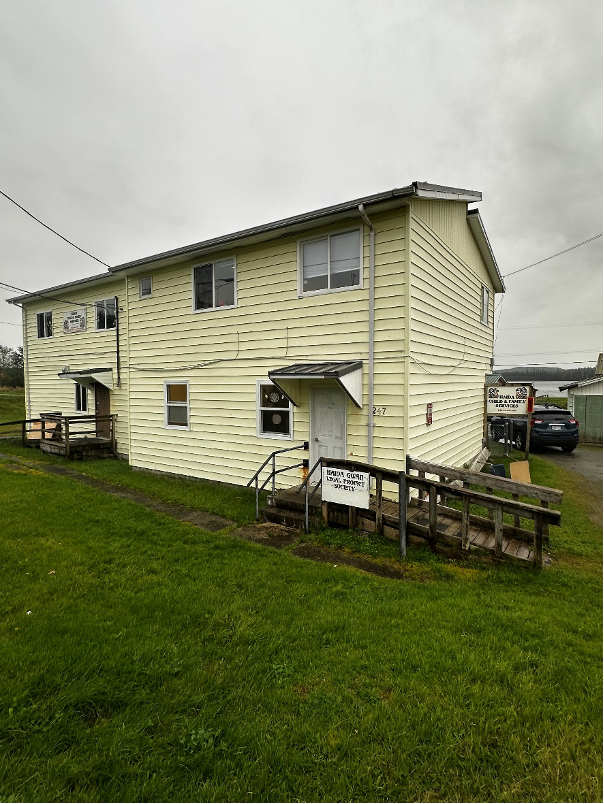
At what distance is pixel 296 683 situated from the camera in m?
2.98

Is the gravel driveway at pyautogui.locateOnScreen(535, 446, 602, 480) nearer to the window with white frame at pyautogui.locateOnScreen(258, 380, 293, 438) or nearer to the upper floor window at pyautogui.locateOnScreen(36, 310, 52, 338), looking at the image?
the window with white frame at pyautogui.locateOnScreen(258, 380, 293, 438)

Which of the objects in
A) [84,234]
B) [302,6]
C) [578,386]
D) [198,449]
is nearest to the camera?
[578,386]

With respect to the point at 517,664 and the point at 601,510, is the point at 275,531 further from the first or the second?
the point at 601,510

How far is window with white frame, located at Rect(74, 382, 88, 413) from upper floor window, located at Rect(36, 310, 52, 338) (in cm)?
279

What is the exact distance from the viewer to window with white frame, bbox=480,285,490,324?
40.8ft

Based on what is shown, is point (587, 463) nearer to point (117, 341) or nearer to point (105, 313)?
point (117, 341)

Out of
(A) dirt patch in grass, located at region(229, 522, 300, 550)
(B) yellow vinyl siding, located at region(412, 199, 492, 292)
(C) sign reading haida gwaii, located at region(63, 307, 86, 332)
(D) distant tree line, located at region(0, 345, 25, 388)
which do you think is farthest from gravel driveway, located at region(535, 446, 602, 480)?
(D) distant tree line, located at region(0, 345, 25, 388)

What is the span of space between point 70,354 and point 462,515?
15.1 metres

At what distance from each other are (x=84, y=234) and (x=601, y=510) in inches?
531

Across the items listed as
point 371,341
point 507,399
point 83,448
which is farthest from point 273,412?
point 83,448

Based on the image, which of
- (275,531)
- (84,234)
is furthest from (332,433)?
(84,234)

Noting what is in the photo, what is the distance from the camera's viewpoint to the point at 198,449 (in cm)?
986

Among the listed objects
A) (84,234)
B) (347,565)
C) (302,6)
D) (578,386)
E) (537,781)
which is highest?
(84,234)

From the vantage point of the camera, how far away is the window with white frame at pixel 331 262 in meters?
7.27
